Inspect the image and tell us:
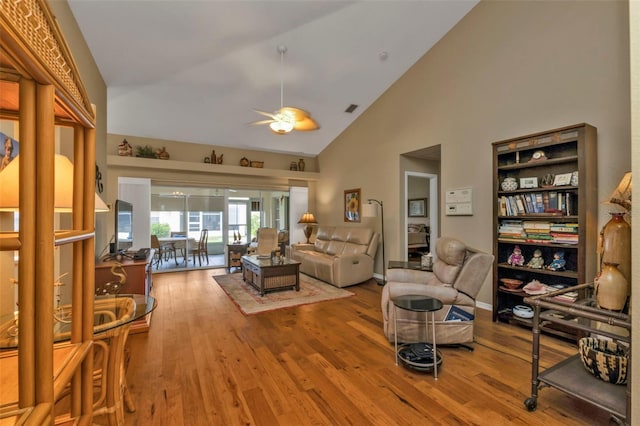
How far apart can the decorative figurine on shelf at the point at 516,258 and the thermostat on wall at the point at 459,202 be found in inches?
29.3

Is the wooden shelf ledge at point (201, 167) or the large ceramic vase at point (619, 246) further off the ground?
the wooden shelf ledge at point (201, 167)

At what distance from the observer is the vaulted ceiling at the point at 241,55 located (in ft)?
9.64

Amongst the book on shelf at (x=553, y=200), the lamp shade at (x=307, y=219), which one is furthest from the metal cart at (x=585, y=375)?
the lamp shade at (x=307, y=219)

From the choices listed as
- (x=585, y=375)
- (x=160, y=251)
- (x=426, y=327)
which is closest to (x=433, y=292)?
(x=426, y=327)

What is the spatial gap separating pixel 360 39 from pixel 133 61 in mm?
2997

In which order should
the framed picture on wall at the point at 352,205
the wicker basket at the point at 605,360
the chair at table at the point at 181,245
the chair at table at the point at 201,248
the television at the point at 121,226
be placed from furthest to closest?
the chair at table at the point at 201,248 → the chair at table at the point at 181,245 → the framed picture on wall at the point at 352,205 → the television at the point at 121,226 → the wicker basket at the point at 605,360

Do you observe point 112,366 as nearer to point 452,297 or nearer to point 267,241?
point 452,297

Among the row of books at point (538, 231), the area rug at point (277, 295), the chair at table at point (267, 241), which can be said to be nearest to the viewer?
the row of books at point (538, 231)

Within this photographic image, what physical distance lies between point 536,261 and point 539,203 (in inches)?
25.8

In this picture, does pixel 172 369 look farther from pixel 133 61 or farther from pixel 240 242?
pixel 240 242

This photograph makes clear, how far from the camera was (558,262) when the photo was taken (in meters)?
3.05

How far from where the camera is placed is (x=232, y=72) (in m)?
4.30

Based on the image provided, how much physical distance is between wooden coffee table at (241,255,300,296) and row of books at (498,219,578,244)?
9.82 feet

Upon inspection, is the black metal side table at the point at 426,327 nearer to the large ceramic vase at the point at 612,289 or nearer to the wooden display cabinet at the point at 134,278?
the large ceramic vase at the point at 612,289
